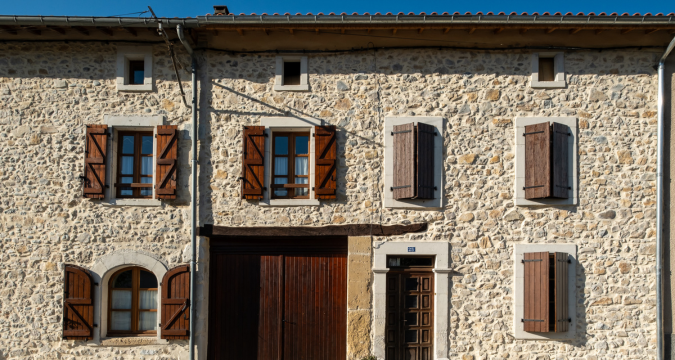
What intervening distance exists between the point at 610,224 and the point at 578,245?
58cm

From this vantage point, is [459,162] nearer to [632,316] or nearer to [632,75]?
[632,75]

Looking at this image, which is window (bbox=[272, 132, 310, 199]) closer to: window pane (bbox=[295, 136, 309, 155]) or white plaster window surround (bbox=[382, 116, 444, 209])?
window pane (bbox=[295, 136, 309, 155])

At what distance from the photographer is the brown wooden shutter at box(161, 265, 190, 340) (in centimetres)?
645

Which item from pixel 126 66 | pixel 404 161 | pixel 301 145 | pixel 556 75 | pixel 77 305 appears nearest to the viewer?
pixel 77 305

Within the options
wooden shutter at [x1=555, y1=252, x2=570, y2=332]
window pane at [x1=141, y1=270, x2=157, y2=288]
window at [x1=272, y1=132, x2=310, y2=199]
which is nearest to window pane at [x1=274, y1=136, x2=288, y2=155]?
window at [x1=272, y1=132, x2=310, y2=199]

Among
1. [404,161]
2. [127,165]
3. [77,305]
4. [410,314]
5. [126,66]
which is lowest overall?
[410,314]

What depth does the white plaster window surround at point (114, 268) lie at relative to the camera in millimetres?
6488

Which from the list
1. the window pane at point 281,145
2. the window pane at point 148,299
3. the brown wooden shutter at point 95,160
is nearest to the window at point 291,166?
the window pane at point 281,145

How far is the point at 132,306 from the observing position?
6.72 m

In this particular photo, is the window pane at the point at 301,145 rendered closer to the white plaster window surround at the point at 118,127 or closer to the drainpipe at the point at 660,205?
the white plaster window surround at the point at 118,127

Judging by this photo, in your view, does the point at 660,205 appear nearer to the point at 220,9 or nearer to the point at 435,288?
the point at 435,288

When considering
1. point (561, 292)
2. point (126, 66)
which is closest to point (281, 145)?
point (126, 66)

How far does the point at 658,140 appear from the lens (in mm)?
6516

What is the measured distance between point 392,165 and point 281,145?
1781 millimetres
